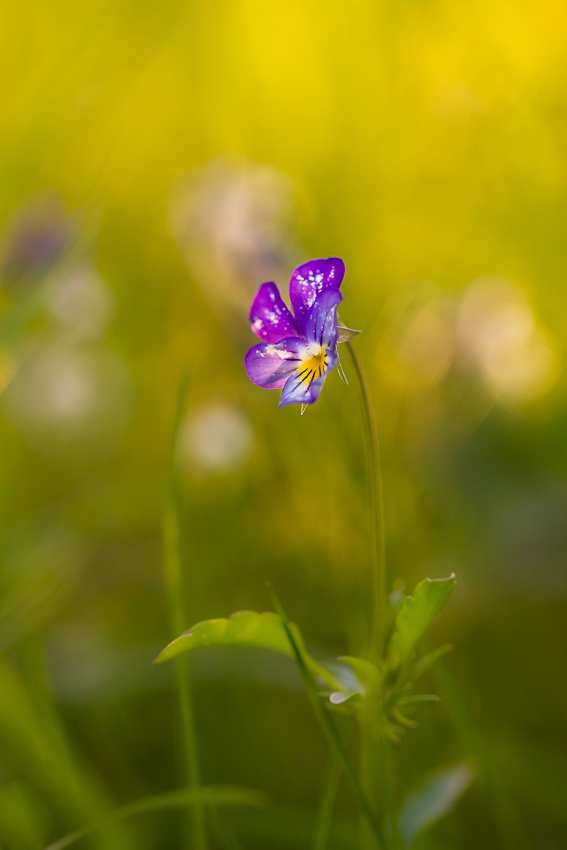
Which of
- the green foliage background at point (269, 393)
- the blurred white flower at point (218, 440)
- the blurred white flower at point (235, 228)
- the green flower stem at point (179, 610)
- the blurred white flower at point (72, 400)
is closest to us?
the green flower stem at point (179, 610)

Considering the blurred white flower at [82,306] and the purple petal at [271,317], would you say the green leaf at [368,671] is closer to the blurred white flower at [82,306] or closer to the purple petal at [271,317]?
the purple petal at [271,317]

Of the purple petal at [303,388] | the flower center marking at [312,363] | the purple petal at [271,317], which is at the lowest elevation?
the purple petal at [303,388]

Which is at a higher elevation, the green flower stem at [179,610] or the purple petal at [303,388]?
the purple petal at [303,388]

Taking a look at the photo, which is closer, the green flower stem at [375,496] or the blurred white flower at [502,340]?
the green flower stem at [375,496]

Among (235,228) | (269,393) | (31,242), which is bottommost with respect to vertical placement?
(269,393)

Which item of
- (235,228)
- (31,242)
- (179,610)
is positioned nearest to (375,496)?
(179,610)

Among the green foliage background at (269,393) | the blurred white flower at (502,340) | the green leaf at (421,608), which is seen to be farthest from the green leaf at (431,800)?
the blurred white flower at (502,340)

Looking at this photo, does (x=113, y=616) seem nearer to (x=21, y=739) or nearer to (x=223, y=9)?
(x=21, y=739)

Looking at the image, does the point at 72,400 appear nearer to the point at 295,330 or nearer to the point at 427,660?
the point at 295,330
